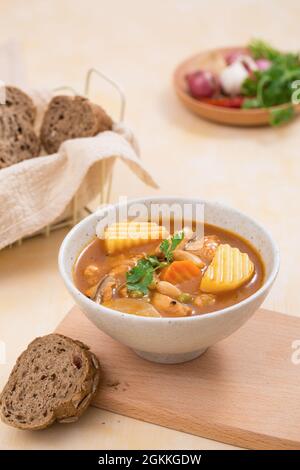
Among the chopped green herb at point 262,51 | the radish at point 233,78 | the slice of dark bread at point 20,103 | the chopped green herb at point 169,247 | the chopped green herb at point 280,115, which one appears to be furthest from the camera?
the chopped green herb at point 262,51

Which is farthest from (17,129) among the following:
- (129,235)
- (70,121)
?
(129,235)

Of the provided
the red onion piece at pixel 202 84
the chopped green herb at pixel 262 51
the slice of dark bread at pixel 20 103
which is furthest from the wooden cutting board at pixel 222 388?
the chopped green herb at pixel 262 51

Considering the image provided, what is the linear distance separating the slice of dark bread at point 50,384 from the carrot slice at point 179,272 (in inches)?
10.5

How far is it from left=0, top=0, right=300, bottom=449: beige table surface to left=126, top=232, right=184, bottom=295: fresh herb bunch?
31 centimetres

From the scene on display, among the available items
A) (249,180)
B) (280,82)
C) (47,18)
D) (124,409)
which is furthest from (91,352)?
(47,18)

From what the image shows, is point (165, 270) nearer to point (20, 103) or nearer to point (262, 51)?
point (20, 103)

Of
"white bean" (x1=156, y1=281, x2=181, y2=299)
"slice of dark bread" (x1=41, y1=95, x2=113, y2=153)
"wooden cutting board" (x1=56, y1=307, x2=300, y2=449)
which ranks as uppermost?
"slice of dark bread" (x1=41, y1=95, x2=113, y2=153)

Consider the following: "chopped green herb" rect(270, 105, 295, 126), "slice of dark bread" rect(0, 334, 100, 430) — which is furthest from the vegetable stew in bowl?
"chopped green herb" rect(270, 105, 295, 126)

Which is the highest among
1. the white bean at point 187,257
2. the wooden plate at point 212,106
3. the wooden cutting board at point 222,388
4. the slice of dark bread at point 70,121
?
the slice of dark bread at point 70,121

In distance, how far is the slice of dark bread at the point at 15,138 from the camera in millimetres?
2461

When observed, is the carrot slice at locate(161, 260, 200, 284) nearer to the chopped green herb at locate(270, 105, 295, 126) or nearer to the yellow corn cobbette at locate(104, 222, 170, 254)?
the yellow corn cobbette at locate(104, 222, 170, 254)

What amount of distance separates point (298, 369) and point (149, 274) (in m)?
0.44

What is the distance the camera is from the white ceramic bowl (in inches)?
64.6

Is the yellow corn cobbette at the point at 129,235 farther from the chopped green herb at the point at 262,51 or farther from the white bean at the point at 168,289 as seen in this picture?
the chopped green herb at the point at 262,51
